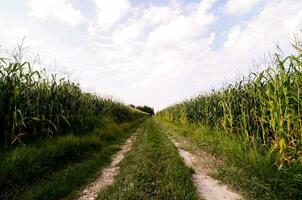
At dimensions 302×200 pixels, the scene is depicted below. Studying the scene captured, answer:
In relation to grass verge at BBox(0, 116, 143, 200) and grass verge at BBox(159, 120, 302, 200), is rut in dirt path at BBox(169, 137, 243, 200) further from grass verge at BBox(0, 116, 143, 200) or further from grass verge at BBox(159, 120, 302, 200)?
grass verge at BBox(0, 116, 143, 200)

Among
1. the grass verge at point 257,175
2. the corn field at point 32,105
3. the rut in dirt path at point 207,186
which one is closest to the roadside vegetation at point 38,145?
the corn field at point 32,105

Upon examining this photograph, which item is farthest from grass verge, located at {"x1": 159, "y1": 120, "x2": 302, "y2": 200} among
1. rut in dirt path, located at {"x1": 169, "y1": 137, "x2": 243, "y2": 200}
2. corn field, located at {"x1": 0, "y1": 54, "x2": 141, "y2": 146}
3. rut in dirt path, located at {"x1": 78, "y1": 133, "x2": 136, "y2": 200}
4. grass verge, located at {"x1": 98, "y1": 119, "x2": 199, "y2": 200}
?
corn field, located at {"x1": 0, "y1": 54, "x2": 141, "y2": 146}

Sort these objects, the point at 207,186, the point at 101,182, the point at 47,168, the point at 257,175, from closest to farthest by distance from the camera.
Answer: the point at 257,175
the point at 207,186
the point at 101,182
the point at 47,168

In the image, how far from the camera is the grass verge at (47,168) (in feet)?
15.0

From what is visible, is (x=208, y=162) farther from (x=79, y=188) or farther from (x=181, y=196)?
(x=79, y=188)

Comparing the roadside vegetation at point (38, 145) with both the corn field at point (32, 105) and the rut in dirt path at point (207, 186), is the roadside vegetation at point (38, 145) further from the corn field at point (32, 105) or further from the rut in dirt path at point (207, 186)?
the rut in dirt path at point (207, 186)

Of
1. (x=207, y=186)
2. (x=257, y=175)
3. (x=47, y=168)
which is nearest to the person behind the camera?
(x=257, y=175)

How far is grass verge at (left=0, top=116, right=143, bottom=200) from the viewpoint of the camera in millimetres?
4574

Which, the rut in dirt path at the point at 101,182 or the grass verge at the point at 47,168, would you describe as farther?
the rut in dirt path at the point at 101,182

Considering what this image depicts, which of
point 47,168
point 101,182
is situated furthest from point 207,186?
point 47,168

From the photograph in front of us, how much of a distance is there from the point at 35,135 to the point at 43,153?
967mm

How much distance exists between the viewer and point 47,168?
5867 mm

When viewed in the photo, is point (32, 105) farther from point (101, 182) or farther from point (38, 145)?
point (101, 182)

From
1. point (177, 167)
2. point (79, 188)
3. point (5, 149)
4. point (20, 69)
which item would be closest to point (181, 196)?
point (177, 167)
